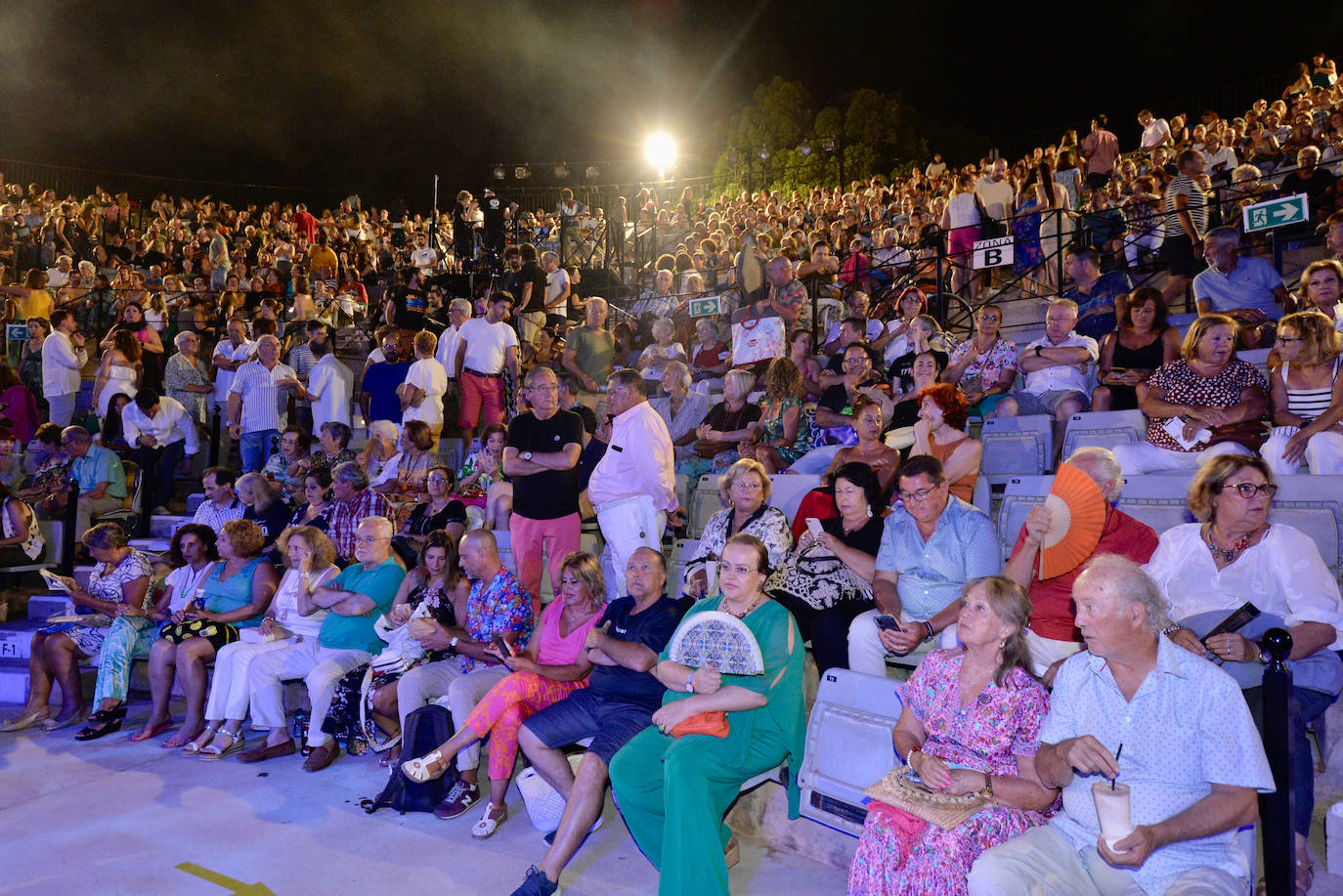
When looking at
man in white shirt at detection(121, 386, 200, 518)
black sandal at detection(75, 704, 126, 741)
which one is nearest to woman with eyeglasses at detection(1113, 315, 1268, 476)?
black sandal at detection(75, 704, 126, 741)

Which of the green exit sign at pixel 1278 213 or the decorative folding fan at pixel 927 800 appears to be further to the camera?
the green exit sign at pixel 1278 213

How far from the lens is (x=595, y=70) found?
24750 mm

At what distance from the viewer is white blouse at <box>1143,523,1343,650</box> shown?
2932mm

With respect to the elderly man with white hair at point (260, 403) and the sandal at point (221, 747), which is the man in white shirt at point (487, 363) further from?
the sandal at point (221, 747)

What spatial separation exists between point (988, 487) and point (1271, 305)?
2674mm

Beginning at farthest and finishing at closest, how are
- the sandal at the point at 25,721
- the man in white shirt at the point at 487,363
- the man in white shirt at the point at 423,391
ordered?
1. the man in white shirt at the point at 487,363
2. the man in white shirt at the point at 423,391
3. the sandal at the point at 25,721

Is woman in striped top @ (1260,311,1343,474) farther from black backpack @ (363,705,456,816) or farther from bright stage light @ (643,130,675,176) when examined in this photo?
bright stage light @ (643,130,675,176)

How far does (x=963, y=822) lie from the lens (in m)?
2.61

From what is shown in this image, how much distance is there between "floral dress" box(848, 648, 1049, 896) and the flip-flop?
15.0 ft

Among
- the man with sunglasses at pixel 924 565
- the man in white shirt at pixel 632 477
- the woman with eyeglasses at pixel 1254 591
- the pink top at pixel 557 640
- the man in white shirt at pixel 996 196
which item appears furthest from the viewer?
the man in white shirt at pixel 996 196

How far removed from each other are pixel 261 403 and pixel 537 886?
6.26m

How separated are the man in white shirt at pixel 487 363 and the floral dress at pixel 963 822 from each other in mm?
5720

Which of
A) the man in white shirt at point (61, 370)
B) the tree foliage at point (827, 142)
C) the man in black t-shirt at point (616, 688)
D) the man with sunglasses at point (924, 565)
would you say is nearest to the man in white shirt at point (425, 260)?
the man in white shirt at point (61, 370)

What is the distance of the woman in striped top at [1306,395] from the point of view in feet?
12.8
